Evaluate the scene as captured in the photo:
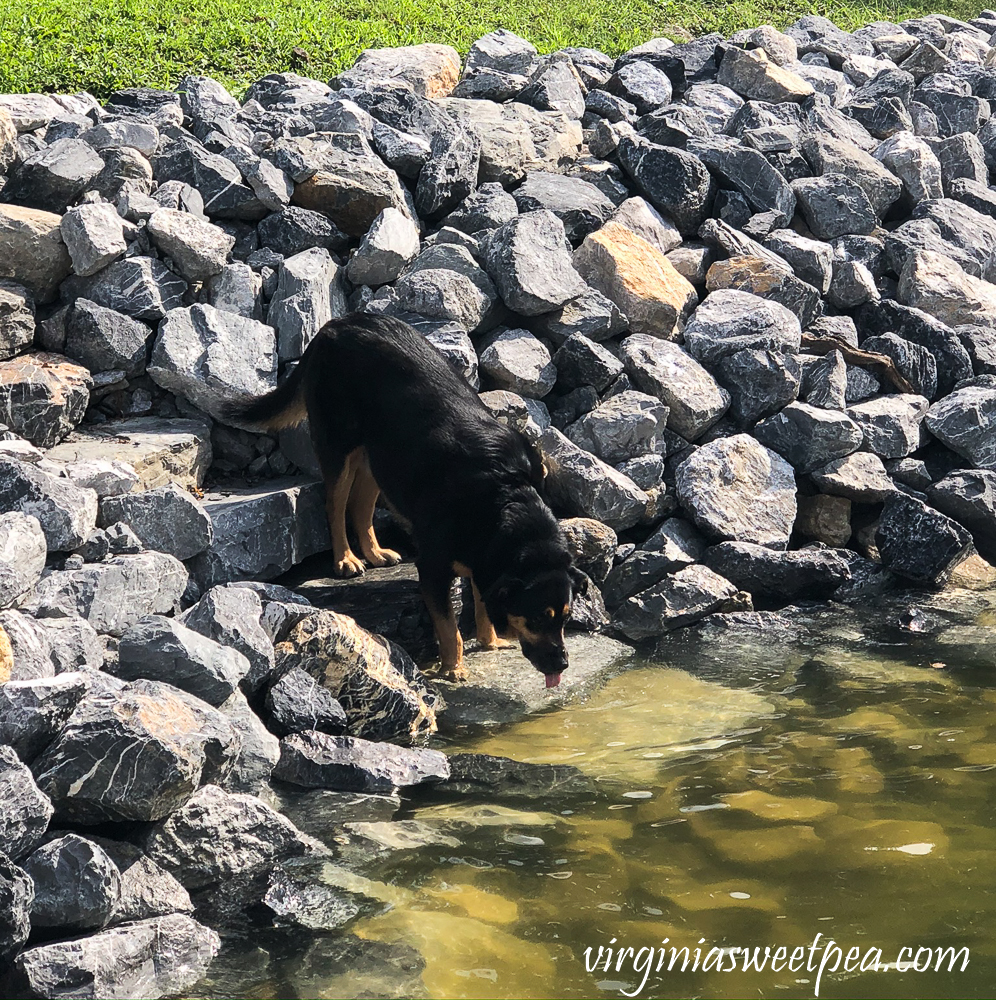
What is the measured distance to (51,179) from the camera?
6926 millimetres

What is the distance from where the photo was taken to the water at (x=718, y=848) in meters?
3.71

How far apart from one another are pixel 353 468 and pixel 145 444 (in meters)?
1.14

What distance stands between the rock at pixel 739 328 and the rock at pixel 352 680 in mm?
3557

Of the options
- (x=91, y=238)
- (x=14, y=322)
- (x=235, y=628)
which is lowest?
(x=235, y=628)

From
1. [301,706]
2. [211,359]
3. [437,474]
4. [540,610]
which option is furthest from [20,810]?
[211,359]

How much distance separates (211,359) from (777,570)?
11.6 ft

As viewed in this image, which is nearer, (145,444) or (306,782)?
(306,782)

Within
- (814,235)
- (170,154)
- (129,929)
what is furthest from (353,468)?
(814,235)

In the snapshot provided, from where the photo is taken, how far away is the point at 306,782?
16.1ft

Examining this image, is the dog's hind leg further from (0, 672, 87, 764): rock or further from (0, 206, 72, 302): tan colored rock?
(0, 672, 87, 764): rock

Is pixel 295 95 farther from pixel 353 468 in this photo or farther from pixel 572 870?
pixel 572 870

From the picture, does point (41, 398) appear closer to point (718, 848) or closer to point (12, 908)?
point (12, 908)

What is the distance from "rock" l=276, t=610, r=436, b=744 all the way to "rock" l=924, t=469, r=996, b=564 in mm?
3960

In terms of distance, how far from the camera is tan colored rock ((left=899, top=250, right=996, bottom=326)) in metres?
8.92
